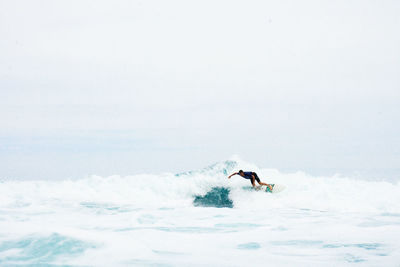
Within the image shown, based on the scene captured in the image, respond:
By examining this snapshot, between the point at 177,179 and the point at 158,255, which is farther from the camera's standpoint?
the point at 177,179

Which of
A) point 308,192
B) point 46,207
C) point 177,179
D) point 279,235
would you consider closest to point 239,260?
point 279,235

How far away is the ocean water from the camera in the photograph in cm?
728

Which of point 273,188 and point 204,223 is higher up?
point 273,188

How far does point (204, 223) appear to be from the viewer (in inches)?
454

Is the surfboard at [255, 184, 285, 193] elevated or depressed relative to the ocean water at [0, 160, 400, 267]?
elevated

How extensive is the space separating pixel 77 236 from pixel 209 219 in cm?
480

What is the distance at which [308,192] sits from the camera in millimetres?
18672

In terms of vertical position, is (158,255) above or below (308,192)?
below

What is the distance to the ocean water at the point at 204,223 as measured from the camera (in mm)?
7277

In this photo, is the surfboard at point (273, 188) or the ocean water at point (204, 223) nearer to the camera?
the ocean water at point (204, 223)

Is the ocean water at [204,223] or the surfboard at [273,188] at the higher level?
the surfboard at [273,188]

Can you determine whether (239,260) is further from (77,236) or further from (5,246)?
(5,246)

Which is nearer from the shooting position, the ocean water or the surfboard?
the ocean water

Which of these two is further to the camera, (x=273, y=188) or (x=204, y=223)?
(x=273, y=188)
